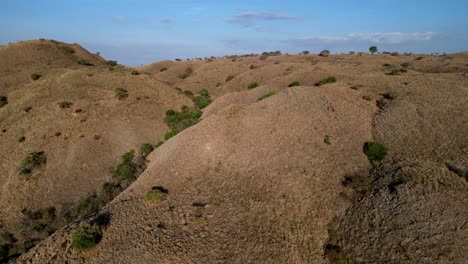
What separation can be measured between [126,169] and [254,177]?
16836 mm

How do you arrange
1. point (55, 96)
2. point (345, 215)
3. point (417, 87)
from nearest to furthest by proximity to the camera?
point (345, 215) < point (417, 87) < point (55, 96)

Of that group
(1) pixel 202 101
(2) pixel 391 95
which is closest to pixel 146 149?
(1) pixel 202 101

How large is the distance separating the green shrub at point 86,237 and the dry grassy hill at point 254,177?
0.80ft

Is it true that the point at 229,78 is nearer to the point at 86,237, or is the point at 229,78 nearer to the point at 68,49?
the point at 68,49

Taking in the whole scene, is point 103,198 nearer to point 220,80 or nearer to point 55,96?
point 55,96

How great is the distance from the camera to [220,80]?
88812mm

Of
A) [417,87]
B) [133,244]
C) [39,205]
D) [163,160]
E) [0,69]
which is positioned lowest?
[39,205]

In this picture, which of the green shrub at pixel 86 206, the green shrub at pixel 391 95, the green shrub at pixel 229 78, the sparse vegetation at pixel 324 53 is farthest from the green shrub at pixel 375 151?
the sparse vegetation at pixel 324 53

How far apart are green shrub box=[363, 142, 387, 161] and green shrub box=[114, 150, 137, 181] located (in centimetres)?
2528

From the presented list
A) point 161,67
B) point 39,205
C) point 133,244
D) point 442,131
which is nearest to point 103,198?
point 39,205

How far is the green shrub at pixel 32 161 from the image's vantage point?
37562 millimetres

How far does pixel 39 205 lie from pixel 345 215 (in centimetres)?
3141

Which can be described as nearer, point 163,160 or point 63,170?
point 163,160

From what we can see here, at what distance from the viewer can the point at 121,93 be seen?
177 ft
